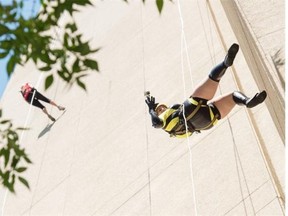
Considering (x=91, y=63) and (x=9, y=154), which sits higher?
(x=91, y=63)

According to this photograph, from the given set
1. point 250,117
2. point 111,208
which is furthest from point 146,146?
point 250,117

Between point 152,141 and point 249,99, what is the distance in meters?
2.70

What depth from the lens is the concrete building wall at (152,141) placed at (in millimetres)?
5852

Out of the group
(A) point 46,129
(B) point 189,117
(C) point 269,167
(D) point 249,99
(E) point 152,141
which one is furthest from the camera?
(A) point 46,129

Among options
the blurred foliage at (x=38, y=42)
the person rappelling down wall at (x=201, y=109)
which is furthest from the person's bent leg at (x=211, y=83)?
the blurred foliage at (x=38, y=42)

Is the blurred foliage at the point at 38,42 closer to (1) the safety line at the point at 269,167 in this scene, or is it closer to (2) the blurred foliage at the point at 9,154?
(2) the blurred foliage at the point at 9,154

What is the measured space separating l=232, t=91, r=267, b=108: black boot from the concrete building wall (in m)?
0.34

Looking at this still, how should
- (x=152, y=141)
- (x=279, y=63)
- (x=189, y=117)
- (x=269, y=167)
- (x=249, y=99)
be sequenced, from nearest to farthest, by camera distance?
(x=279, y=63) → (x=249, y=99) → (x=269, y=167) → (x=189, y=117) → (x=152, y=141)

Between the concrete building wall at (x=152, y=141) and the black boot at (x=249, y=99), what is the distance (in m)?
0.34

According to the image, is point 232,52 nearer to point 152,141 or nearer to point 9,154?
point 152,141

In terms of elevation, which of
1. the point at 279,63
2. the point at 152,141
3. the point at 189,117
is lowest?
the point at 152,141

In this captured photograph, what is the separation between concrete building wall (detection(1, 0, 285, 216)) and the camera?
19.2ft

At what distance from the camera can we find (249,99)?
5285 millimetres

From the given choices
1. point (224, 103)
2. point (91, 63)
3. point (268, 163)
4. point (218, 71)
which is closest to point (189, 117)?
point (224, 103)
